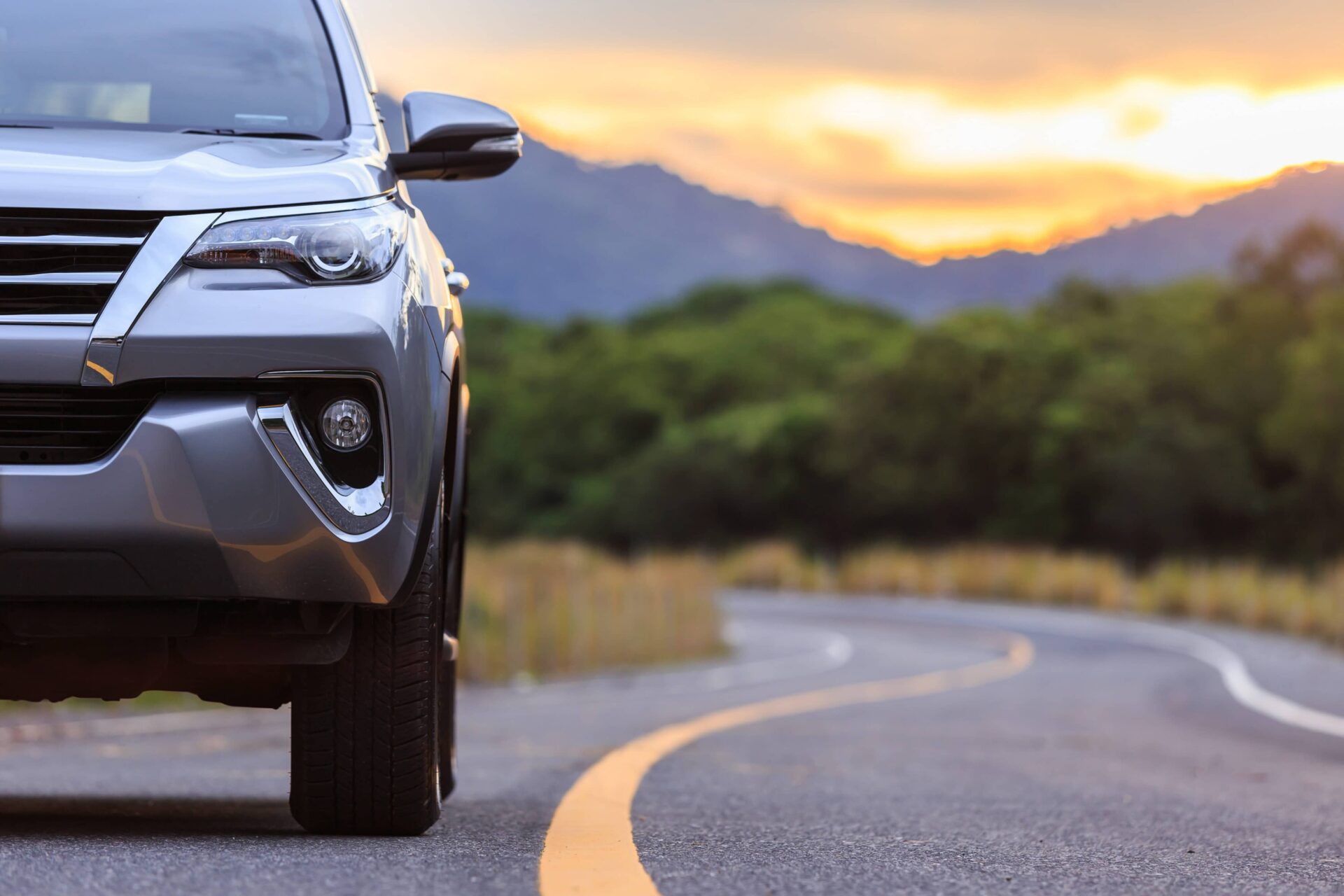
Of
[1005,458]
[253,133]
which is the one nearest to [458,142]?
[253,133]

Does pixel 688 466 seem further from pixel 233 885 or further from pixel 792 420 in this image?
pixel 233 885

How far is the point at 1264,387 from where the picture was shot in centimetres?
7744

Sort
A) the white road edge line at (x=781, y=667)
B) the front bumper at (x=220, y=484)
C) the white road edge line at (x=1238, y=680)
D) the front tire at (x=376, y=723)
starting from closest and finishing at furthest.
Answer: the front bumper at (x=220, y=484) → the front tire at (x=376, y=723) → the white road edge line at (x=1238, y=680) → the white road edge line at (x=781, y=667)

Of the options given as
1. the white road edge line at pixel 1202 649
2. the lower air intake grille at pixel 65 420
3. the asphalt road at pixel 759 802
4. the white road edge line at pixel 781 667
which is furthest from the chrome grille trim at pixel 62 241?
the white road edge line at pixel 781 667

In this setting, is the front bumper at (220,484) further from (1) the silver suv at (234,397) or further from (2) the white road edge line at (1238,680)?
(2) the white road edge line at (1238,680)

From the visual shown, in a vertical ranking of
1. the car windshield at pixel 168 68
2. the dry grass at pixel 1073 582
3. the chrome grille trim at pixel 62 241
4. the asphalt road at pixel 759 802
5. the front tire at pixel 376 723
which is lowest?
the dry grass at pixel 1073 582

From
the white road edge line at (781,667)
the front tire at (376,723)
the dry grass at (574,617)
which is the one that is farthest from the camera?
the dry grass at (574,617)

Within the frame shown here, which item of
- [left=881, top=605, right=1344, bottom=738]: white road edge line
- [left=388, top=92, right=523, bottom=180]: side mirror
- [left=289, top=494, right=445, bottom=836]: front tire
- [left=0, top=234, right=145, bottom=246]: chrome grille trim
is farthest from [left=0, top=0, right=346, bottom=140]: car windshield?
[left=881, top=605, right=1344, bottom=738]: white road edge line

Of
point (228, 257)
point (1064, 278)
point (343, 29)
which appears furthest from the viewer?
point (1064, 278)

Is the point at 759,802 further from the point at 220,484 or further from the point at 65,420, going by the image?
the point at 65,420

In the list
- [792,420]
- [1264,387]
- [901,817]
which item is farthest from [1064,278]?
[901,817]

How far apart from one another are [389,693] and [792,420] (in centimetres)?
8722

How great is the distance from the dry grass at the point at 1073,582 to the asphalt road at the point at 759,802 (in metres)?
14.8

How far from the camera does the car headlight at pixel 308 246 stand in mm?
4117
